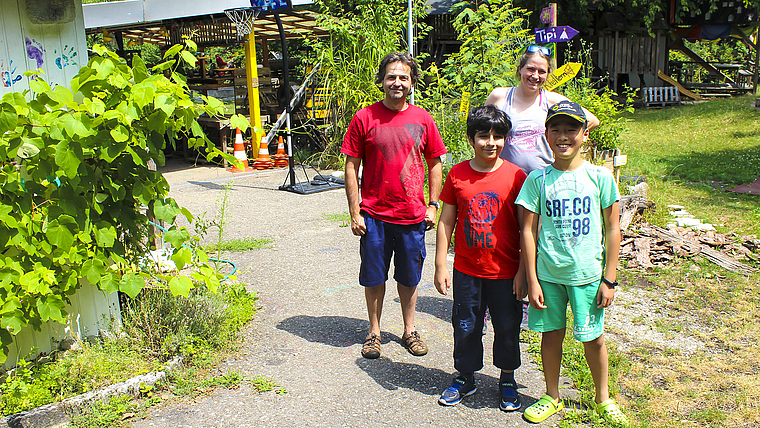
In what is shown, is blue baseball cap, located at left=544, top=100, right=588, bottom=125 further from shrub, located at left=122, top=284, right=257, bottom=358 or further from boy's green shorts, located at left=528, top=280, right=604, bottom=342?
shrub, located at left=122, top=284, right=257, bottom=358

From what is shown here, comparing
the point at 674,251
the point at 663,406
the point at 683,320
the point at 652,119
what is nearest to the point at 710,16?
the point at 652,119

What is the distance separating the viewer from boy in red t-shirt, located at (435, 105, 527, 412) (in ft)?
10.2

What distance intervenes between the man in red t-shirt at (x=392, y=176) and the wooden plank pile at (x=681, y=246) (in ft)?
8.96

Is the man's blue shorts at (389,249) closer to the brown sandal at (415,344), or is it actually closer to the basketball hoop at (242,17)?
the brown sandal at (415,344)

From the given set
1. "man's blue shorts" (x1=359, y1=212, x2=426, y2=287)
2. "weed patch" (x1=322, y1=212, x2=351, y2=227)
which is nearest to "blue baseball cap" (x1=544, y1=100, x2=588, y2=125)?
"man's blue shorts" (x1=359, y1=212, x2=426, y2=287)

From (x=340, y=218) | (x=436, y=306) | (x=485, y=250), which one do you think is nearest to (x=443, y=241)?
(x=485, y=250)

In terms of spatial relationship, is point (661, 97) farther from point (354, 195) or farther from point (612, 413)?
point (612, 413)

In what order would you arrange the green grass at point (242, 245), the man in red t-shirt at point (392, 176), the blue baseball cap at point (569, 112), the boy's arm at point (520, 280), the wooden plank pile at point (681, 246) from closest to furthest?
the blue baseball cap at point (569, 112)
the boy's arm at point (520, 280)
the man in red t-shirt at point (392, 176)
the wooden plank pile at point (681, 246)
the green grass at point (242, 245)

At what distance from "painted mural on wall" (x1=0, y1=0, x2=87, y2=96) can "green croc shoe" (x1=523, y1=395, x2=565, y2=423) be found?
3.23 m

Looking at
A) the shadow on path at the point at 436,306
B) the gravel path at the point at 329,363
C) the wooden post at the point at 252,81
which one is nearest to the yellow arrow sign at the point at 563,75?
the gravel path at the point at 329,363

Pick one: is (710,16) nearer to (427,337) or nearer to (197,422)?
(427,337)

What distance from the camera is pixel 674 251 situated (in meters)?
5.66

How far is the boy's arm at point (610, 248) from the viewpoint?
2871 millimetres

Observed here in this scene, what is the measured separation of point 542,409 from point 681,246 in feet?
11.0
